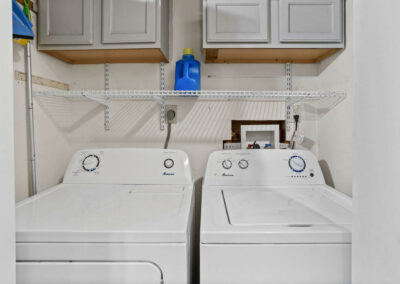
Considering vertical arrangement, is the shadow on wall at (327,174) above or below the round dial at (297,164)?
below

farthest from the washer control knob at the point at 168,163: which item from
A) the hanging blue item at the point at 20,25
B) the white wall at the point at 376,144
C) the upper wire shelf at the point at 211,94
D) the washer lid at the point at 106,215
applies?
the white wall at the point at 376,144

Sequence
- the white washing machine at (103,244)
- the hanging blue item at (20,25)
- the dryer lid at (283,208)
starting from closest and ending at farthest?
the white washing machine at (103,244) < the dryer lid at (283,208) < the hanging blue item at (20,25)

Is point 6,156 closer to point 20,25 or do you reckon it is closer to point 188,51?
point 20,25

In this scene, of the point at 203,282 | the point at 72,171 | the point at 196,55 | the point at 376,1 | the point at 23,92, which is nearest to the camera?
the point at 376,1

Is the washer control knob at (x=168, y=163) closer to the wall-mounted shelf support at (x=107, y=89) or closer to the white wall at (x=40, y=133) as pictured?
the wall-mounted shelf support at (x=107, y=89)

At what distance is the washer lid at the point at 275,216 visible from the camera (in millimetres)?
935

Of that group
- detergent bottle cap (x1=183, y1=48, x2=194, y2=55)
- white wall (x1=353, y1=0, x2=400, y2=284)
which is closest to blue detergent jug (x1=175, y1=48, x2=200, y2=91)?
detergent bottle cap (x1=183, y1=48, x2=194, y2=55)

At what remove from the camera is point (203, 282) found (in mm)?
932

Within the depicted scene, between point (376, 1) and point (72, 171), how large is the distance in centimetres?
174

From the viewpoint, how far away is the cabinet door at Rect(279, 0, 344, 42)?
161 cm

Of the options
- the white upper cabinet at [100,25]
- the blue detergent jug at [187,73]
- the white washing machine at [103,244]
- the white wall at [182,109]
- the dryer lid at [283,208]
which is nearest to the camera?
the white washing machine at [103,244]

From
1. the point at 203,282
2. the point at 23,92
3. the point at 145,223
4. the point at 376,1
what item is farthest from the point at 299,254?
the point at 23,92

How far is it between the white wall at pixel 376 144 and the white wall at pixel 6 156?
79 cm

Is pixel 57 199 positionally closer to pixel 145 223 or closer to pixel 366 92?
pixel 145 223
